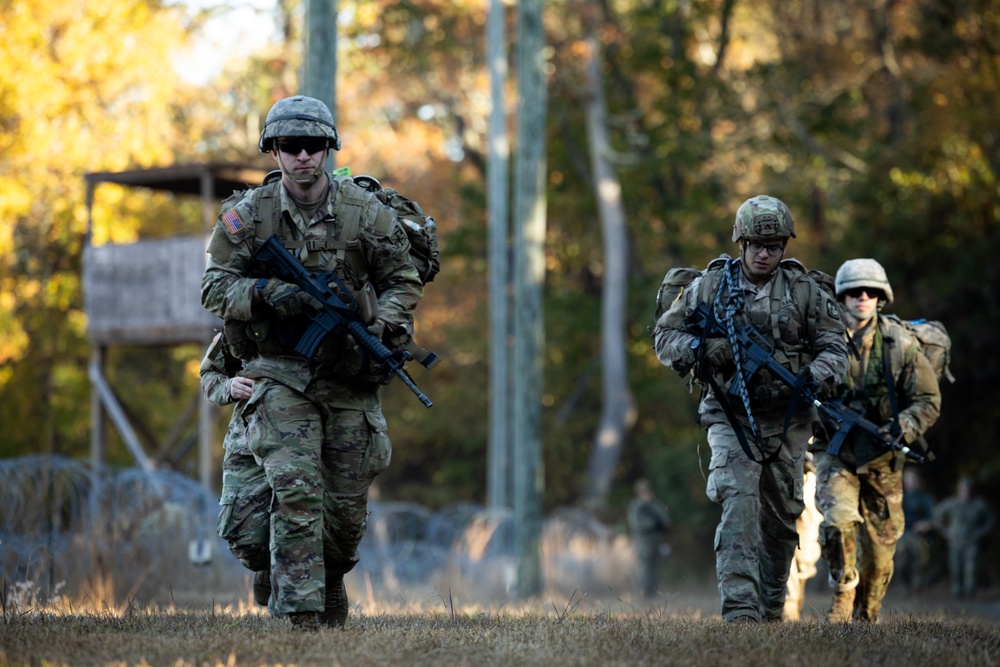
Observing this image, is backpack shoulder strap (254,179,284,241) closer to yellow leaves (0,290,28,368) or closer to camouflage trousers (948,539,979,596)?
yellow leaves (0,290,28,368)

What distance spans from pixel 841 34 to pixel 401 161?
10734 millimetres

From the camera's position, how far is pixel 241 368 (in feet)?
24.2

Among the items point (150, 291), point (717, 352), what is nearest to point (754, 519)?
point (717, 352)

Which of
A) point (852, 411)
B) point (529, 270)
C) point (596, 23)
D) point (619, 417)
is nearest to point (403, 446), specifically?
point (619, 417)

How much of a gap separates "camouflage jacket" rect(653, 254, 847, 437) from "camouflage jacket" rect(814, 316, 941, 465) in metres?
1.23

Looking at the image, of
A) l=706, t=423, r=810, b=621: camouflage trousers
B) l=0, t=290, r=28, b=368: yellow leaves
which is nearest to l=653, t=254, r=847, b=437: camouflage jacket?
l=706, t=423, r=810, b=621: camouflage trousers

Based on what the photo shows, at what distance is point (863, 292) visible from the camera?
9.27m

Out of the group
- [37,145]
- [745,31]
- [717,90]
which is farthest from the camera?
[745,31]

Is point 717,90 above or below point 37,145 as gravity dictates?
above

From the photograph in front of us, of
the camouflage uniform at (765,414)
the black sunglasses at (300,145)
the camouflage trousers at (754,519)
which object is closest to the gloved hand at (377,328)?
the black sunglasses at (300,145)

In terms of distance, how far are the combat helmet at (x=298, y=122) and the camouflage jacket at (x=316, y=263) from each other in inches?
9.4

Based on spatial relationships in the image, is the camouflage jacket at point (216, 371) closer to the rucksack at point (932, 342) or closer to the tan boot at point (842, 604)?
the tan boot at point (842, 604)

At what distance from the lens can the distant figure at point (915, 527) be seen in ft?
73.2

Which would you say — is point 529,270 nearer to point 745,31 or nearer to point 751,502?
point 751,502
